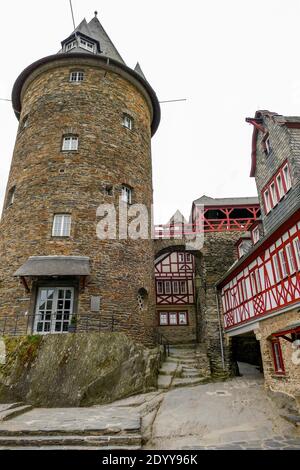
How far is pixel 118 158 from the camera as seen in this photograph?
1364 centimetres

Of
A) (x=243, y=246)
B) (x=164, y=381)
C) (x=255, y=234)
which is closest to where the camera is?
(x=164, y=381)

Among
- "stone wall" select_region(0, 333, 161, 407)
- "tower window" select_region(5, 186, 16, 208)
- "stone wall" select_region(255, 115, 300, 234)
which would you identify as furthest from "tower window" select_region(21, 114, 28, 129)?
"stone wall" select_region(255, 115, 300, 234)

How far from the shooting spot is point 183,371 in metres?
11.3

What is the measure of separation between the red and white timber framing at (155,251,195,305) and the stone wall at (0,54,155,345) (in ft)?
32.0

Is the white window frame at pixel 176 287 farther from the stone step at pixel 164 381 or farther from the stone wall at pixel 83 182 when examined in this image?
the stone step at pixel 164 381

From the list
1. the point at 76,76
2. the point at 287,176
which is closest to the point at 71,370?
the point at 287,176

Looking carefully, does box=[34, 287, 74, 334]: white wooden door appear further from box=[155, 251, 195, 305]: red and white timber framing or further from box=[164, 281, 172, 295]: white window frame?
box=[164, 281, 172, 295]: white window frame

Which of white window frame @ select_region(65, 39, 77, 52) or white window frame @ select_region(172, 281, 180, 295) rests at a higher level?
white window frame @ select_region(65, 39, 77, 52)

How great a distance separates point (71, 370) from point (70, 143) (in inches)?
351

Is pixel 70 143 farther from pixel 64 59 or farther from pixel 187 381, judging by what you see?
pixel 187 381

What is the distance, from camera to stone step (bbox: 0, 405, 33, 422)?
6.77 m

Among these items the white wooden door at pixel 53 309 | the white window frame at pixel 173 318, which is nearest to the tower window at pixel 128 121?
the white wooden door at pixel 53 309

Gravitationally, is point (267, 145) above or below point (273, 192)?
above
